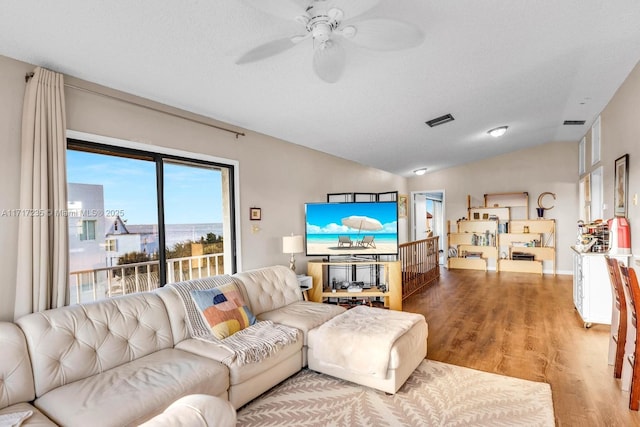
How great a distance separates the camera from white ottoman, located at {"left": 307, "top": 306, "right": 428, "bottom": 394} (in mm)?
2545

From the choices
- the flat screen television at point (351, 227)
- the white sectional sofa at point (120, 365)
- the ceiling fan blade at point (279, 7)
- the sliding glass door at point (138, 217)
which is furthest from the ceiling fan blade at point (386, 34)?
the flat screen television at point (351, 227)

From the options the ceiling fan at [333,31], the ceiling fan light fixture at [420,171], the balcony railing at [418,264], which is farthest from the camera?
the ceiling fan light fixture at [420,171]

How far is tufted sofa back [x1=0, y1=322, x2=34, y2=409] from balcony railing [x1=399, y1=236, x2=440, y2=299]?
4.64 meters

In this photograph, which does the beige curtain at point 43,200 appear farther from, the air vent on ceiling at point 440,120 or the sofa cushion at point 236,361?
the air vent on ceiling at point 440,120

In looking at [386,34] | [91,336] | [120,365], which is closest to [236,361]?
[120,365]

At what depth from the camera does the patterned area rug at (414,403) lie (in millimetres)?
2273

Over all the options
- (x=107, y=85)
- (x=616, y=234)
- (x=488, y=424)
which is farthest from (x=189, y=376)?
(x=616, y=234)

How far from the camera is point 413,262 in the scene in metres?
6.13

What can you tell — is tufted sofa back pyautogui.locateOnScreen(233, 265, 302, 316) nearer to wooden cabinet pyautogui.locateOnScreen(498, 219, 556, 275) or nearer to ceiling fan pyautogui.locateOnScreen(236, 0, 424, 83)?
ceiling fan pyautogui.locateOnScreen(236, 0, 424, 83)

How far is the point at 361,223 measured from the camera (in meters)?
4.80

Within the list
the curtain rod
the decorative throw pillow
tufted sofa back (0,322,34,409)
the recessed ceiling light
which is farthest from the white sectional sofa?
the recessed ceiling light

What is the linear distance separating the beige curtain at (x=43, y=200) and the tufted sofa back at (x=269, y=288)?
60.6 inches

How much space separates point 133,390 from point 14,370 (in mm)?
671

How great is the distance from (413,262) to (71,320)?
5.19 metres
